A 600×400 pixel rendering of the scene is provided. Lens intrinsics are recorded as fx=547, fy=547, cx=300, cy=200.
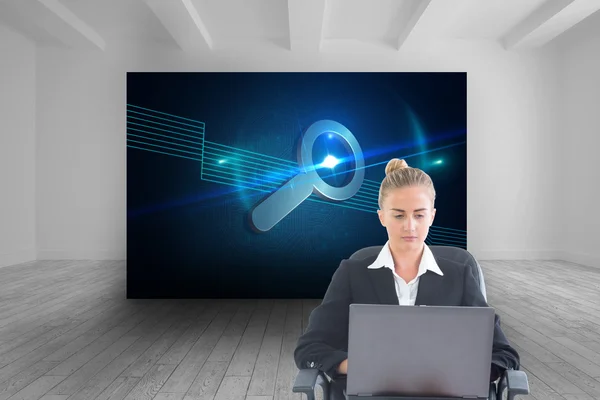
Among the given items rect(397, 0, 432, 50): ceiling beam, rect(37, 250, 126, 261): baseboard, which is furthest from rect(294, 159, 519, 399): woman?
rect(37, 250, 126, 261): baseboard

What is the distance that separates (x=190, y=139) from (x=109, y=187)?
368 cm

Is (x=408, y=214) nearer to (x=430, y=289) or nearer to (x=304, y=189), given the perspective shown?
(x=430, y=289)

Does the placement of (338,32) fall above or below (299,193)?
above

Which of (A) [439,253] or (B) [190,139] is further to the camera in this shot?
(B) [190,139]

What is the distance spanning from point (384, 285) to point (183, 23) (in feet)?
23.1

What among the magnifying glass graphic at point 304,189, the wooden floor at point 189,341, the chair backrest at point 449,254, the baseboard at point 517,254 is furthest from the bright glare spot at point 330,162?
the chair backrest at point 449,254

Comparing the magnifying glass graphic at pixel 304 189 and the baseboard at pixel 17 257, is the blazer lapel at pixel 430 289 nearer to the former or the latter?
the magnifying glass graphic at pixel 304 189

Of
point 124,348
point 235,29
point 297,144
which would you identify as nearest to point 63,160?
point 235,29

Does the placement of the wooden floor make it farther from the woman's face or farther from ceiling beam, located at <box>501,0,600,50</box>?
ceiling beam, located at <box>501,0,600,50</box>

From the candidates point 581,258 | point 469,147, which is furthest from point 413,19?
point 581,258

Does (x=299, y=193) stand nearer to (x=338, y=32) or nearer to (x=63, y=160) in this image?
(x=338, y=32)

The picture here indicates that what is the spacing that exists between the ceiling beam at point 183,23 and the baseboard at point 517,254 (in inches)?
223

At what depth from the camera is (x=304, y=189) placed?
20.7 ft

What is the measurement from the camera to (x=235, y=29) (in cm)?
861
